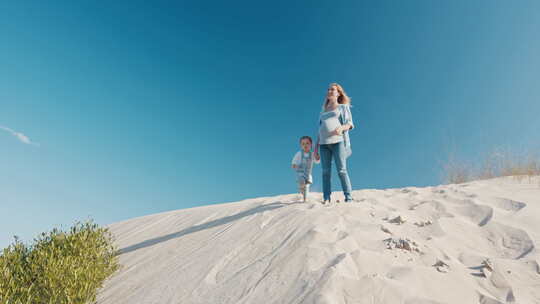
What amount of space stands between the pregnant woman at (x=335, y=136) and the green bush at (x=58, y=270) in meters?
2.87

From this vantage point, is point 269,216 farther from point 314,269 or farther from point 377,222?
point 314,269

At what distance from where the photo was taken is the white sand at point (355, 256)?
175cm

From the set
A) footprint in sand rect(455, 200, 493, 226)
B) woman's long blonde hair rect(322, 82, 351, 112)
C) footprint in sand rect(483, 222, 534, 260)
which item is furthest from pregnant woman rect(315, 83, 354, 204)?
footprint in sand rect(483, 222, 534, 260)

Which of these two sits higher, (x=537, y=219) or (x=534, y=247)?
(x=537, y=219)

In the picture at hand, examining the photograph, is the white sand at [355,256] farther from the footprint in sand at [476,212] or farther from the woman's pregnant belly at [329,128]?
the woman's pregnant belly at [329,128]

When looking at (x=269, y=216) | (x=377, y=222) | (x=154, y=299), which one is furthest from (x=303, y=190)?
(x=154, y=299)

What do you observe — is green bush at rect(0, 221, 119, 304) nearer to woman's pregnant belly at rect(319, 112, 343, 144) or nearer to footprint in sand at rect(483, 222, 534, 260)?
woman's pregnant belly at rect(319, 112, 343, 144)

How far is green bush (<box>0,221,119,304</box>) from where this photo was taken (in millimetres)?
2119

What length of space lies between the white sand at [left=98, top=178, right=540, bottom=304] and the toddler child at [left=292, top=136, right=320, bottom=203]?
0.93 meters

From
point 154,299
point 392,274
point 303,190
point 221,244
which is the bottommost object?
point 154,299

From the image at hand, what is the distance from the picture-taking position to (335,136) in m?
4.02

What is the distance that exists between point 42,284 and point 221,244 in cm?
152

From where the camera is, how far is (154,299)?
2.23m

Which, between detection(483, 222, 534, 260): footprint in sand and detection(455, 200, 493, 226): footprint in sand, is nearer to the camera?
detection(483, 222, 534, 260): footprint in sand
